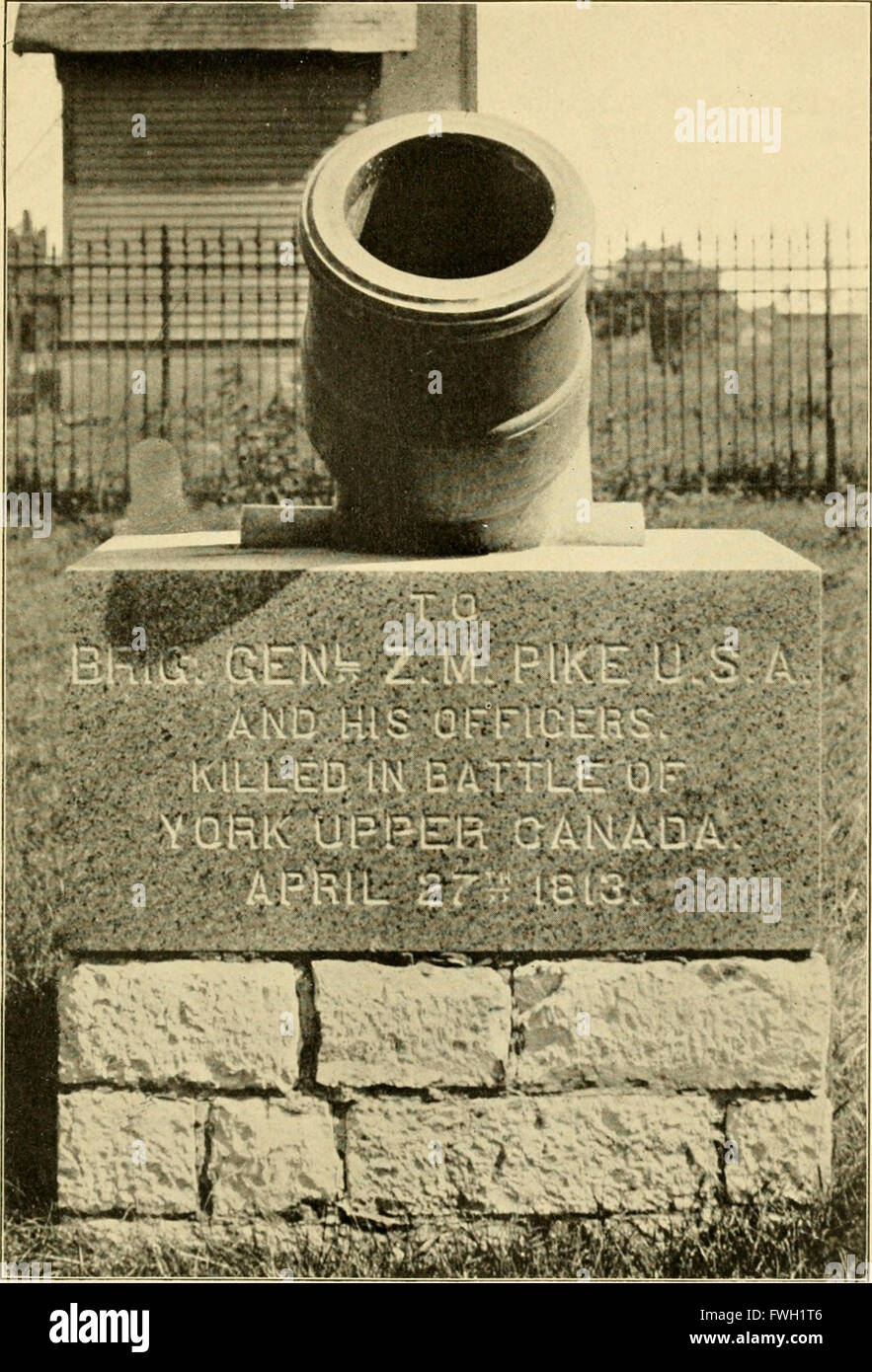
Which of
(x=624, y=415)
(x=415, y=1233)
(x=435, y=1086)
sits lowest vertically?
(x=415, y=1233)

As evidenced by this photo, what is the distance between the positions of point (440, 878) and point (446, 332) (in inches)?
50.3

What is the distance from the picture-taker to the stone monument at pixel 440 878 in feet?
12.1

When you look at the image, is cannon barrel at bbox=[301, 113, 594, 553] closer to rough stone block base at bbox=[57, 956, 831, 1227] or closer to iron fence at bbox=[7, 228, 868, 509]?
rough stone block base at bbox=[57, 956, 831, 1227]

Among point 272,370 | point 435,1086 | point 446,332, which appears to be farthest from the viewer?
point 272,370

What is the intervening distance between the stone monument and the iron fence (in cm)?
575

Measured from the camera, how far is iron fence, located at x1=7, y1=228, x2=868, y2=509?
9.80 meters

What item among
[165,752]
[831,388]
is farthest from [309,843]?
[831,388]

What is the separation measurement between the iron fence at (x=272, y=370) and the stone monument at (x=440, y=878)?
18.9ft

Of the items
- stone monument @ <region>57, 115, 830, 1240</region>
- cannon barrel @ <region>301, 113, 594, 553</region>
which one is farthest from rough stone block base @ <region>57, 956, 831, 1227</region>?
cannon barrel @ <region>301, 113, 594, 553</region>

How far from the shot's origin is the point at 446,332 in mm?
3520

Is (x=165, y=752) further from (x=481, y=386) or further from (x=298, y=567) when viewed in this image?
(x=481, y=386)

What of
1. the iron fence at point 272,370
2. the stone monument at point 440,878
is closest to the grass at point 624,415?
the iron fence at point 272,370

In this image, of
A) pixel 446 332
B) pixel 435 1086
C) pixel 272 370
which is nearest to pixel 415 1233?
pixel 435 1086

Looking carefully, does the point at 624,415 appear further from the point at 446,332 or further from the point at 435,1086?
the point at 435,1086
